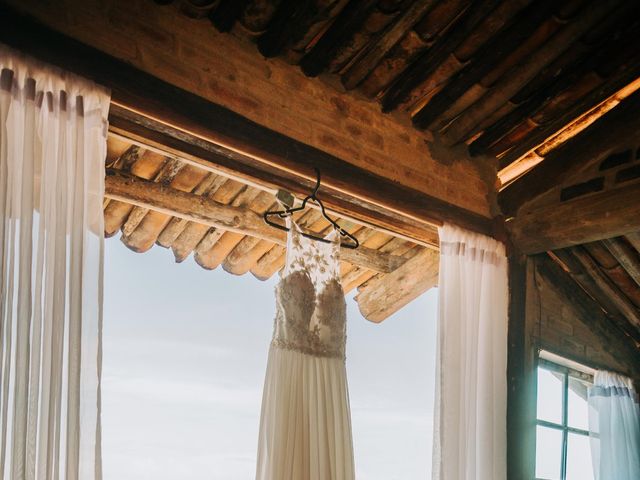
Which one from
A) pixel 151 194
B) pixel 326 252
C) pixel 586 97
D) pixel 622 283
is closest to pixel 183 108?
pixel 326 252

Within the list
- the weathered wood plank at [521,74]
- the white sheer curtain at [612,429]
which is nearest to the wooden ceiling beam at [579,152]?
the weathered wood plank at [521,74]

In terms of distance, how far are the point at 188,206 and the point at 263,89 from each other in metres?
1.05

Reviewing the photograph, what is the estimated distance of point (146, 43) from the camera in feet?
8.61

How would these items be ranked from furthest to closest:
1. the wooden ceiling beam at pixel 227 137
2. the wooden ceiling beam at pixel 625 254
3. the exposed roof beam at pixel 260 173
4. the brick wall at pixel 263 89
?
1. the wooden ceiling beam at pixel 625 254
2. the exposed roof beam at pixel 260 173
3. the brick wall at pixel 263 89
4. the wooden ceiling beam at pixel 227 137

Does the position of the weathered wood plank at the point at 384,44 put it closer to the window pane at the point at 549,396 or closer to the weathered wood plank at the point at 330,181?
the weathered wood plank at the point at 330,181

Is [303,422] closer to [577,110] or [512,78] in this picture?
[512,78]

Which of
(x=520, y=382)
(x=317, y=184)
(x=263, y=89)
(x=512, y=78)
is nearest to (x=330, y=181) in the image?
(x=317, y=184)

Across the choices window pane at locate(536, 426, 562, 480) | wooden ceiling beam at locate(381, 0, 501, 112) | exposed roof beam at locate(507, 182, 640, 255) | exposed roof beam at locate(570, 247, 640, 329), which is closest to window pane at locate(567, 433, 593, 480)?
window pane at locate(536, 426, 562, 480)

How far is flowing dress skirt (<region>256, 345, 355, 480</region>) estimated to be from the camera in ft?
9.05

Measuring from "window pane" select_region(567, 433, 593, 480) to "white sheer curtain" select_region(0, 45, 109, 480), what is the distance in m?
3.64

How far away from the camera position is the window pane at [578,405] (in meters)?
5.03

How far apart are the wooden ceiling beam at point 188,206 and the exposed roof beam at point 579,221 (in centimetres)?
106

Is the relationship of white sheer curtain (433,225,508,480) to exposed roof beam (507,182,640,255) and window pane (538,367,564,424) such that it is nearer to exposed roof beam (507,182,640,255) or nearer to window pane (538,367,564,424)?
exposed roof beam (507,182,640,255)

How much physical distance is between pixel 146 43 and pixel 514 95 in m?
1.77
